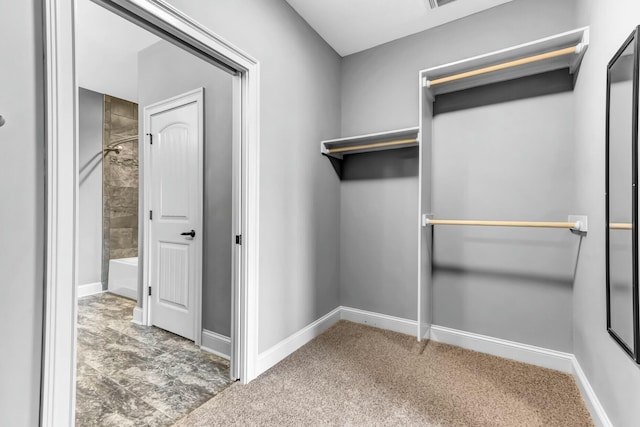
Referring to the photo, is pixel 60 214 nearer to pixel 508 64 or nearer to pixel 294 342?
pixel 294 342

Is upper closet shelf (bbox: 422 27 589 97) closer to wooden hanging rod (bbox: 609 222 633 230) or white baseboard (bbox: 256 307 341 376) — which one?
wooden hanging rod (bbox: 609 222 633 230)

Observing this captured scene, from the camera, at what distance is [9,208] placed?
1.00 meters

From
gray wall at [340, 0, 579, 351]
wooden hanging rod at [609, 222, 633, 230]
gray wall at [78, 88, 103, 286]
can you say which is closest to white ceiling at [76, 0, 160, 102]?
gray wall at [78, 88, 103, 286]

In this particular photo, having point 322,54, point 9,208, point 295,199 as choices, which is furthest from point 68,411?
point 322,54

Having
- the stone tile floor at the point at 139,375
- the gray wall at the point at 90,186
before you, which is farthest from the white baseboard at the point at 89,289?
the stone tile floor at the point at 139,375

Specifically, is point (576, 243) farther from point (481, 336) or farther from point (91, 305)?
point (91, 305)

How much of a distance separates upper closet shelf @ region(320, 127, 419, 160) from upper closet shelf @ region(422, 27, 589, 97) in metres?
0.41

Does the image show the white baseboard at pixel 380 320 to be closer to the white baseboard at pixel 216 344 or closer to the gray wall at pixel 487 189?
the gray wall at pixel 487 189

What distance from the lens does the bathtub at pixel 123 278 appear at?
3.76 meters

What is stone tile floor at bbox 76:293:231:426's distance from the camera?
5.49 ft

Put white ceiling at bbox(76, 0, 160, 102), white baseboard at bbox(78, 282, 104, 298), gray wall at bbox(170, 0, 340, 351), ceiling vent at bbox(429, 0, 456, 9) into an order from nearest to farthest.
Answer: gray wall at bbox(170, 0, 340, 351)
ceiling vent at bbox(429, 0, 456, 9)
white ceiling at bbox(76, 0, 160, 102)
white baseboard at bbox(78, 282, 104, 298)

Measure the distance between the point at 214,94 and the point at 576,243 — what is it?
290cm

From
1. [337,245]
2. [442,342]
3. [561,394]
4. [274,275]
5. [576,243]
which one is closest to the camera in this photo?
[561,394]

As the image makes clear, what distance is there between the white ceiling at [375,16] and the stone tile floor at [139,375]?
287 cm
